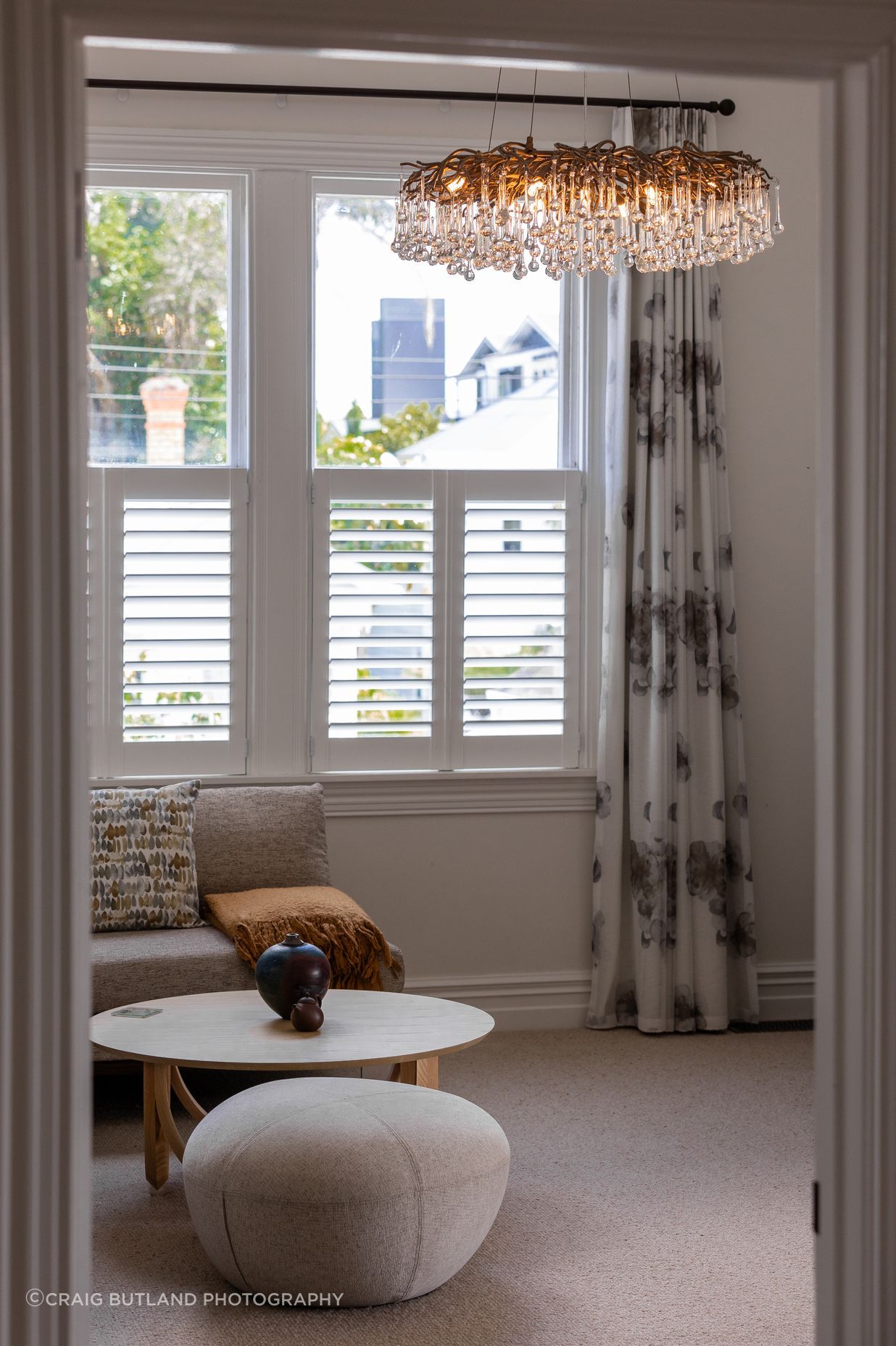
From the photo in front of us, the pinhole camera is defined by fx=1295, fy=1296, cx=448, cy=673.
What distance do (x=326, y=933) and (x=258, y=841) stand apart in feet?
1.90

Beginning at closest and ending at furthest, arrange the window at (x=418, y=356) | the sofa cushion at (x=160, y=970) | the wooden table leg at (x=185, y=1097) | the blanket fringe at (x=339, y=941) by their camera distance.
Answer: the wooden table leg at (x=185, y=1097), the sofa cushion at (x=160, y=970), the blanket fringe at (x=339, y=941), the window at (x=418, y=356)

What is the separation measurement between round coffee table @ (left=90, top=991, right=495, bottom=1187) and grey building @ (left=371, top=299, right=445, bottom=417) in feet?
7.13

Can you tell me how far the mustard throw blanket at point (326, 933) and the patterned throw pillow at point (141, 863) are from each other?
22 cm

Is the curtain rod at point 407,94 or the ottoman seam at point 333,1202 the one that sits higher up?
the curtain rod at point 407,94

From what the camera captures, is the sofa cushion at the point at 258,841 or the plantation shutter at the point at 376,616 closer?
the sofa cushion at the point at 258,841

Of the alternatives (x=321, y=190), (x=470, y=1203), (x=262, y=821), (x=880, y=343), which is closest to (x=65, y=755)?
(x=880, y=343)

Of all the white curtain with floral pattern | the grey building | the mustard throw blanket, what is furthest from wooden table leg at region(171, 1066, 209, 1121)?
the grey building

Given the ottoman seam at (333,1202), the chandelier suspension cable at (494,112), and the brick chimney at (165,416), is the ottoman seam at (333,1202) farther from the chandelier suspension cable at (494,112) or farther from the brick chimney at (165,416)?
the chandelier suspension cable at (494,112)

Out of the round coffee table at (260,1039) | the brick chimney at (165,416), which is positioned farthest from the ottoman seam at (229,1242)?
the brick chimney at (165,416)

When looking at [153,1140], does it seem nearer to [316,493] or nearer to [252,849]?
[252,849]

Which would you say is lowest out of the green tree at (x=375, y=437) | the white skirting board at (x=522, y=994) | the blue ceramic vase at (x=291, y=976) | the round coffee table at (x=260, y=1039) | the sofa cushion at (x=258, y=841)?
the white skirting board at (x=522, y=994)

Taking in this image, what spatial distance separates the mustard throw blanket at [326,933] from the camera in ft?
12.4

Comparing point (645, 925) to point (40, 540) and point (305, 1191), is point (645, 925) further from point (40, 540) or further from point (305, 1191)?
point (40, 540)

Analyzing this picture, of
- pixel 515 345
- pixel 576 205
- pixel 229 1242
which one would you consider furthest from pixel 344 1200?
pixel 515 345
